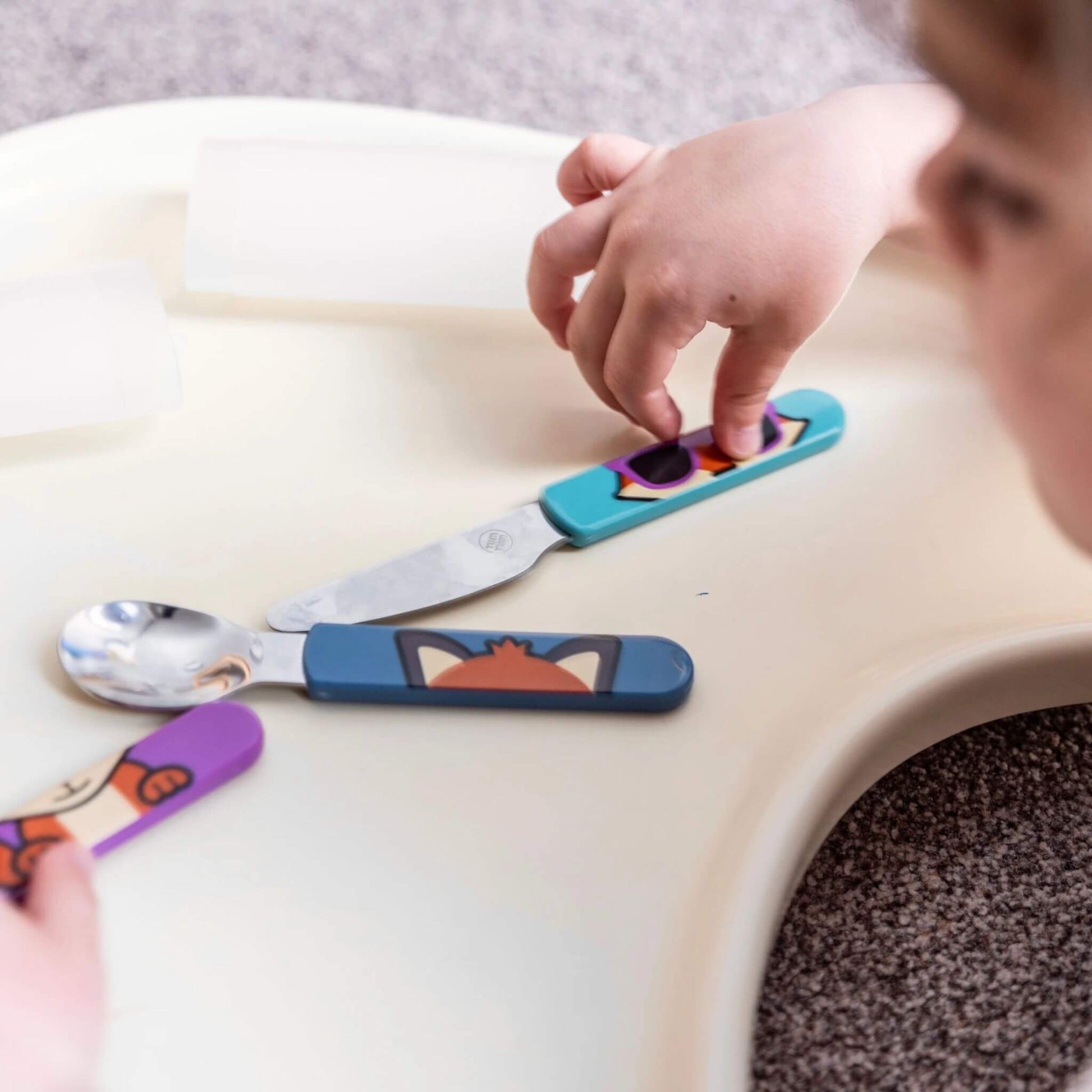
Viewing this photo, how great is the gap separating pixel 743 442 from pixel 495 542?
0.26 feet

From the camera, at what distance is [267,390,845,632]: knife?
287 millimetres

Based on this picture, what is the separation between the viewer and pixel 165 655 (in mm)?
270

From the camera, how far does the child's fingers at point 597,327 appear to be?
333 millimetres

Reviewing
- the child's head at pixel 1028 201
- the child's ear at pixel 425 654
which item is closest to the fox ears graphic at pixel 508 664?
the child's ear at pixel 425 654

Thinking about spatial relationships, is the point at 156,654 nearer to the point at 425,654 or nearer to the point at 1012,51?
the point at 425,654

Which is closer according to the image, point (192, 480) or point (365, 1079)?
point (365, 1079)

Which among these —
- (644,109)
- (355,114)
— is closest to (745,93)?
(644,109)

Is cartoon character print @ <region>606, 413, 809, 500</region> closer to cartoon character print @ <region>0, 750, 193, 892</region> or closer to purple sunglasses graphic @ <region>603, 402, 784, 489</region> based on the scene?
purple sunglasses graphic @ <region>603, 402, 784, 489</region>

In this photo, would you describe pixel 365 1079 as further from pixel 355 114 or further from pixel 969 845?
pixel 355 114

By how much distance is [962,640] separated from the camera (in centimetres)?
29

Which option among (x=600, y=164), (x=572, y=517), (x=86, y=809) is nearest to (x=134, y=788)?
(x=86, y=809)

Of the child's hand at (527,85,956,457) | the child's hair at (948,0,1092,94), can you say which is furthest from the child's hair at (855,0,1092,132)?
the child's hand at (527,85,956,457)

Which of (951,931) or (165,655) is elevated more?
(165,655)

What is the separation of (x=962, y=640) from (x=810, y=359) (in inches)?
4.4
